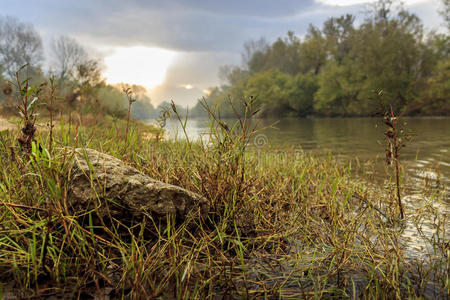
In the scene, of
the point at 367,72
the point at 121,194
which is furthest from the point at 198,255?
the point at 367,72

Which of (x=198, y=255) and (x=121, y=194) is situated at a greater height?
(x=121, y=194)

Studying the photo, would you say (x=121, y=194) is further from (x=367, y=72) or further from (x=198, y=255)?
(x=367, y=72)

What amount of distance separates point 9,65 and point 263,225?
6396 cm

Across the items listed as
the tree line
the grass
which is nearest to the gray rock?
the grass

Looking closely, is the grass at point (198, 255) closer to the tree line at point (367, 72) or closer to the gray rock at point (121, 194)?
the gray rock at point (121, 194)

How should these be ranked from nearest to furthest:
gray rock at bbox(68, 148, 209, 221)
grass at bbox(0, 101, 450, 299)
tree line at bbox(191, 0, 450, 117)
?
grass at bbox(0, 101, 450, 299), gray rock at bbox(68, 148, 209, 221), tree line at bbox(191, 0, 450, 117)

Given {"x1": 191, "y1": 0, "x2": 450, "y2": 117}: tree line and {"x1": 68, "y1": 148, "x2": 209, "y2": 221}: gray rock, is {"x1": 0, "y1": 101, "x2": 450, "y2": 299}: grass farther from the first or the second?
{"x1": 191, "y1": 0, "x2": 450, "y2": 117}: tree line

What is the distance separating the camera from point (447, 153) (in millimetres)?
8133

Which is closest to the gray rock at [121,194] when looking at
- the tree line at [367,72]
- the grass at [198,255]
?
the grass at [198,255]

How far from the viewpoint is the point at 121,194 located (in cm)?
220

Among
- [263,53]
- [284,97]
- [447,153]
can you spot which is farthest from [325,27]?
[447,153]

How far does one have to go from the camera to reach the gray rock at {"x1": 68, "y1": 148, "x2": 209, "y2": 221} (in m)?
2.12

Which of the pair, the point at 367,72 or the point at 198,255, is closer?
the point at 198,255

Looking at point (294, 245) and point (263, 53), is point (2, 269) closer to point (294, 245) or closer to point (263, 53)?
point (294, 245)
